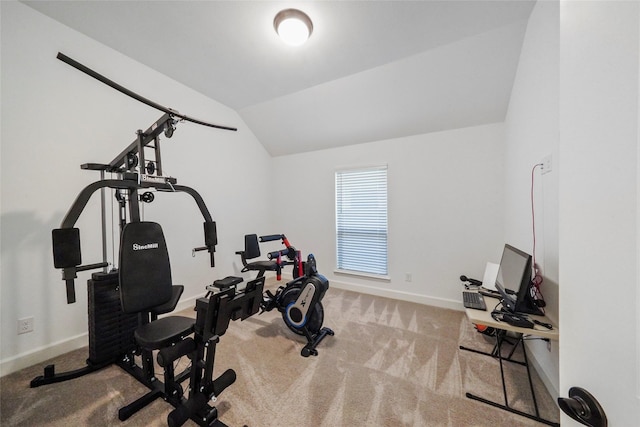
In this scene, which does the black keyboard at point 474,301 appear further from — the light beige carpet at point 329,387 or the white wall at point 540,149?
the light beige carpet at point 329,387

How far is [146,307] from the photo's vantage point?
4.99 feet

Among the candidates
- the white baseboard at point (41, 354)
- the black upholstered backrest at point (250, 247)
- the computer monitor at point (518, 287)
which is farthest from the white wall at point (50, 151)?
the computer monitor at point (518, 287)

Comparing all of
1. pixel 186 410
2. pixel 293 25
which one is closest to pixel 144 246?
pixel 186 410

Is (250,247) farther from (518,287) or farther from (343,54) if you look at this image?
(518,287)

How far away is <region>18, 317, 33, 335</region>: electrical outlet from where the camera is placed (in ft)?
6.24

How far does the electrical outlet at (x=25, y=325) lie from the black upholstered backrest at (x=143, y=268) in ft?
4.54

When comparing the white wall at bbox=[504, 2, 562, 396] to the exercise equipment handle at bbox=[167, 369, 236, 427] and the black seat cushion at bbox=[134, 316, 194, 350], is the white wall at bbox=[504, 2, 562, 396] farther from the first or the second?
the black seat cushion at bbox=[134, 316, 194, 350]

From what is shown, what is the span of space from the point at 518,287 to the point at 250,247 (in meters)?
3.00

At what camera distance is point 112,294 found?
1.87m

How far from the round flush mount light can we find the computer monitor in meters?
2.48

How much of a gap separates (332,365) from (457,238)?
226 cm

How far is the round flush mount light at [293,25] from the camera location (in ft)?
6.12

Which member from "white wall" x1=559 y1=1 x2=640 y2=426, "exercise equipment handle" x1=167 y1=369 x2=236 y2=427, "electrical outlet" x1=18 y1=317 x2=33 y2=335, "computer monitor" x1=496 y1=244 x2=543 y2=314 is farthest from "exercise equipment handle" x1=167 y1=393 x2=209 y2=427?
"computer monitor" x1=496 y1=244 x2=543 y2=314

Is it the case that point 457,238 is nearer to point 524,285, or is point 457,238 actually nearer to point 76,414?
point 524,285
